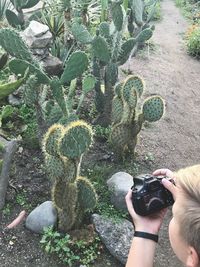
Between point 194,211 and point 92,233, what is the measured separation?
1688 mm

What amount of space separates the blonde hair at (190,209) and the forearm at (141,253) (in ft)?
1.44

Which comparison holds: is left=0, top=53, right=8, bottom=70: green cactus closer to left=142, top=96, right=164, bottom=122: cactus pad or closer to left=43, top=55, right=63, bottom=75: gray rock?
left=43, top=55, right=63, bottom=75: gray rock

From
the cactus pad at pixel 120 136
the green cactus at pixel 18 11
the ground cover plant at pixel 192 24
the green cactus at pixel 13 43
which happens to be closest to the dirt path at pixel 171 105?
the ground cover plant at pixel 192 24

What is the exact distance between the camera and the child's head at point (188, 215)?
66.0 inches

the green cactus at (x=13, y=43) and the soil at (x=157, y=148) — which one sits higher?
the green cactus at (x=13, y=43)

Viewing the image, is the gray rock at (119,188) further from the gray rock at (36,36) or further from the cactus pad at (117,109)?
the gray rock at (36,36)

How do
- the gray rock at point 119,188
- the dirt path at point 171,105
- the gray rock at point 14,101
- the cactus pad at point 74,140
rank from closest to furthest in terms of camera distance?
the cactus pad at point 74,140 → the gray rock at point 119,188 → the dirt path at point 171,105 → the gray rock at point 14,101

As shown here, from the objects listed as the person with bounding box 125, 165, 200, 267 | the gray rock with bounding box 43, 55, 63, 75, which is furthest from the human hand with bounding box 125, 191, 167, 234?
the gray rock with bounding box 43, 55, 63, 75

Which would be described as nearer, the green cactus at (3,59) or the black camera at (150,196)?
the black camera at (150,196)

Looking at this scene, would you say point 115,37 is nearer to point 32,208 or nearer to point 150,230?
point 32,208

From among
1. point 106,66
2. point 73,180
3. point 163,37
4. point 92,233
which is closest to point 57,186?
point 73,180

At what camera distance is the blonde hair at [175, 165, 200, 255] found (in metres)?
1.67

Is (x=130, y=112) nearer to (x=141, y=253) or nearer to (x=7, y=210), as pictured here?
(x=7, y=210)

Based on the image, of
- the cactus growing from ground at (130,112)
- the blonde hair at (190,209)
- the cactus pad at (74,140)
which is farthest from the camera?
the cactus growing from ground at (130,112)
